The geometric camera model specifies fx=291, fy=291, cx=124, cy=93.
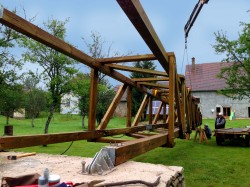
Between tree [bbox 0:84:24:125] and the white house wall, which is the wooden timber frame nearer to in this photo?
tree [bbox 0:84:24:125]

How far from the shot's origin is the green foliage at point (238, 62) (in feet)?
56.7

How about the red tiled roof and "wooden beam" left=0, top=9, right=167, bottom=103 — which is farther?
the red tiled roof

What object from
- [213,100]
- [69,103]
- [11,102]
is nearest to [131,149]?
Answer: [69,103]

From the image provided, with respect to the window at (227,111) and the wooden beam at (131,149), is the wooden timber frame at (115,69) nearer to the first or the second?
the wooden beam at (131,149)

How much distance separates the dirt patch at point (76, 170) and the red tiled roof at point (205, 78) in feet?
131

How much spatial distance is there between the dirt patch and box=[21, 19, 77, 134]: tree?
10.0 metres

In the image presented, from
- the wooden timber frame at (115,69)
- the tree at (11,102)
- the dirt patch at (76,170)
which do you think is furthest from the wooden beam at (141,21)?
the tree at (11,102)

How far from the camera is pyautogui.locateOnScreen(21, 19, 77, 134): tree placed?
1462 cm

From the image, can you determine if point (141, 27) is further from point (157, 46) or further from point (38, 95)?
point (38, 95)

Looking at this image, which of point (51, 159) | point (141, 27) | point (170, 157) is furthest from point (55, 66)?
point (141, 27)

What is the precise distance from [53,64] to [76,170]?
38.0ft

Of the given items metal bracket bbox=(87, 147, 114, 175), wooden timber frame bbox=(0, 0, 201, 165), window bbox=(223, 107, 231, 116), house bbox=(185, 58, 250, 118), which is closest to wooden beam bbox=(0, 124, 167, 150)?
wooden timber frame bbox=(0, 0, 201, 165)

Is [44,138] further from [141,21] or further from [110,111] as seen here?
[110,111]

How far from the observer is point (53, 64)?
1486 centimetres
